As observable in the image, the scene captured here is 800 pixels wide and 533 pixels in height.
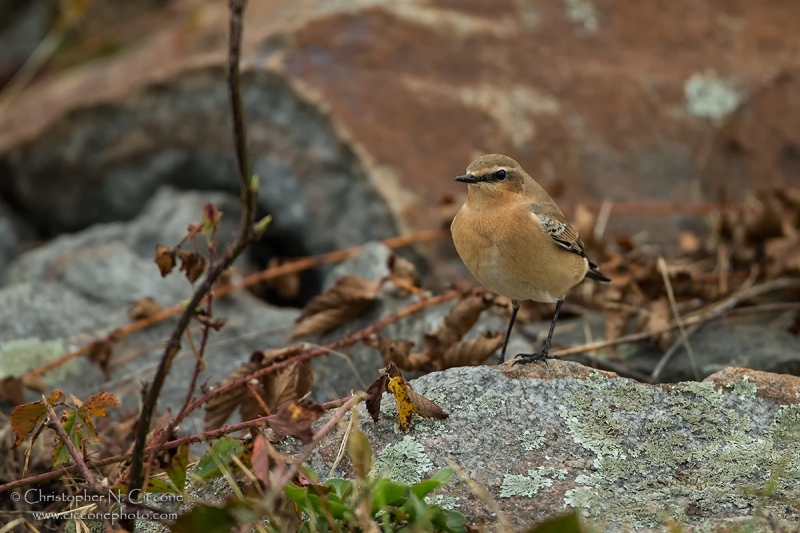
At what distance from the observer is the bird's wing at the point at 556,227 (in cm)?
574

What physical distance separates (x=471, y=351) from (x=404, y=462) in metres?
1.62

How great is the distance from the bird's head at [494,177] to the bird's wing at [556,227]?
22 cm

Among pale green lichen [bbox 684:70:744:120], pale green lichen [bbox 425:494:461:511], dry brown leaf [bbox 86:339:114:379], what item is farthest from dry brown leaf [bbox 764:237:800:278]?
dry brown leaf [bbox 86:339:114:379]

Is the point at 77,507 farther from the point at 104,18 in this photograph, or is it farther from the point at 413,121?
the point at 104,18

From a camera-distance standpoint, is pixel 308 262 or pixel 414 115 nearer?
pixel 308 262

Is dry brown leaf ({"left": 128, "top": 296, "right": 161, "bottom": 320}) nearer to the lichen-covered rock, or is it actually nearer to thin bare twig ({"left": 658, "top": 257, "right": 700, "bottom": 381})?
the lichen-covered rock

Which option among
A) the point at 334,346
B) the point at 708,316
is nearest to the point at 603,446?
the point at 334,346

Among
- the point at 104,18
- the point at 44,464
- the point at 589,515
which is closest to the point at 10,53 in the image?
the point at 104,18

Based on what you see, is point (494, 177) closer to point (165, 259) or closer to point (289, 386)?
point (289, 386)

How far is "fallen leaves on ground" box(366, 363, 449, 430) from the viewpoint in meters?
4.04

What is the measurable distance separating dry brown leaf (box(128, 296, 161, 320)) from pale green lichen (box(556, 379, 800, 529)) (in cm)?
351

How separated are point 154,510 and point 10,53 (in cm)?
1025

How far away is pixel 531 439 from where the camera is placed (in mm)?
4129

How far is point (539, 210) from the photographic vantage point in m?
5.86
